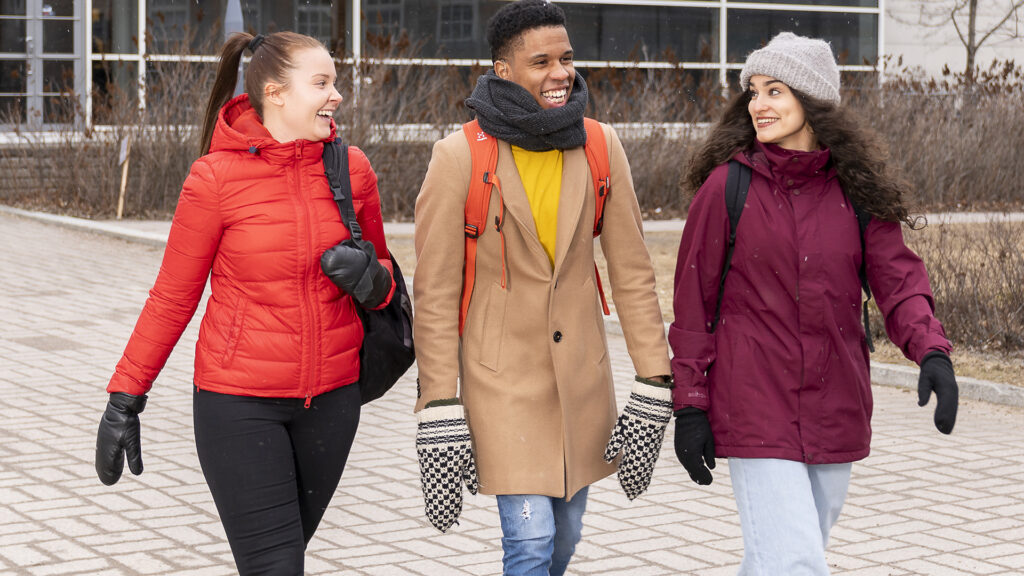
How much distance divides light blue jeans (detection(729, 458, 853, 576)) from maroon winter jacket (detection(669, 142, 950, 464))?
5 cm

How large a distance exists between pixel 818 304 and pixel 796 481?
1.43 feet

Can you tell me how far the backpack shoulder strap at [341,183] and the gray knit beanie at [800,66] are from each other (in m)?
1.04

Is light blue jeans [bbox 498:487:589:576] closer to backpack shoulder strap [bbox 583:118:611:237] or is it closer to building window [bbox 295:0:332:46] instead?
backpack shoulder strap [bbox 583:118:611:237]

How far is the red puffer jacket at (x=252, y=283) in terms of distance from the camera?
348 centimetres

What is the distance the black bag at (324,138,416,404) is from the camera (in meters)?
3.59

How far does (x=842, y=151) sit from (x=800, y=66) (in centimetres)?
24

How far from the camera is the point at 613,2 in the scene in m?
28.9

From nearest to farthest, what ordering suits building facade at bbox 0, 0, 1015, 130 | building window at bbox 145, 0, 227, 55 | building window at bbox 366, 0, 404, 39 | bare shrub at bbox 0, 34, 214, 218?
bare shrub at bbox 0, 34, 214, 218 < building facade at bbox 0, 0, 1015, 130 < building window at bbox 145, 0, 227, 55 < building window at bbox 366, 0, 404, 39

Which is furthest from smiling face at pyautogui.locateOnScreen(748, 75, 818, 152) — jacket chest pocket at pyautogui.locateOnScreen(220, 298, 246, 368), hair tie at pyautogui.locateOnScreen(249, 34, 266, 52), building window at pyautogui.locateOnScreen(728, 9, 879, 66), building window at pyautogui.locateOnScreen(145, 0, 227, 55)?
building window at pyautogui.locateOnScreen(728, 9, 879, 66)

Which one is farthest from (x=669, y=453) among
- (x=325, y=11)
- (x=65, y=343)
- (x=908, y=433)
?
(x=325, y=11)

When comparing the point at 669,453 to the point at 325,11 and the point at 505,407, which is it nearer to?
the point at 505,407

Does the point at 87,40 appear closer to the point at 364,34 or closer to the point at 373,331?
the point at 364,34

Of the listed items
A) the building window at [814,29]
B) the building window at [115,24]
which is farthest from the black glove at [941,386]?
the building window at [814,29]

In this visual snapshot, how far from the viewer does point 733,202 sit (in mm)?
3574
